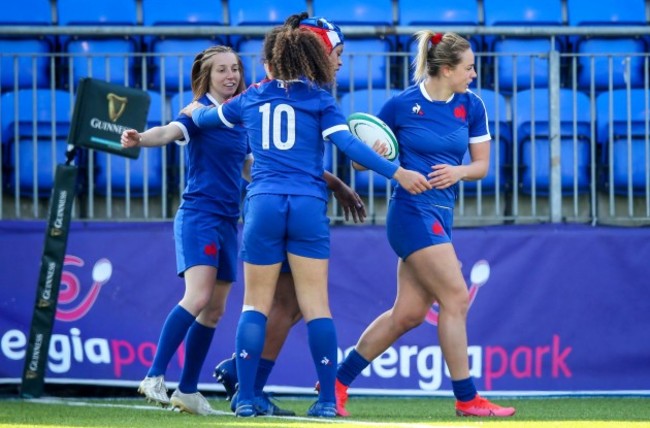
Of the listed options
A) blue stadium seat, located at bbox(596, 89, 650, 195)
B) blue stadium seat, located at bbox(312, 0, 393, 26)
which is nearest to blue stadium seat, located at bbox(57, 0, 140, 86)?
blue stadium seat, located at bbox(312, 0, 393, 26)

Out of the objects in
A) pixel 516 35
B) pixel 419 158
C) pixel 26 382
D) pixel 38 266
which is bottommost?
pixel 26 382

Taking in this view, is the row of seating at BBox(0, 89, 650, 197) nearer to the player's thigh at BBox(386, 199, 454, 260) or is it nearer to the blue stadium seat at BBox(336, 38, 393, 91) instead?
the blue stadium seat at BBox(336, 38, 393, 91)

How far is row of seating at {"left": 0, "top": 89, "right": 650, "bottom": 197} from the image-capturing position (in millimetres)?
8102

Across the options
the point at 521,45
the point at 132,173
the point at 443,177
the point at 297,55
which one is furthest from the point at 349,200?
the point at 521,45

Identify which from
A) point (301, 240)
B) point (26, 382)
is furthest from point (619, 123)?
point (26, 382)

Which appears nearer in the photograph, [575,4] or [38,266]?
[38,266]

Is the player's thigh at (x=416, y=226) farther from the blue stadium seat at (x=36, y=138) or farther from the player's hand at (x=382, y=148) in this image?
the blue stadium seat at (x=36, y=138)

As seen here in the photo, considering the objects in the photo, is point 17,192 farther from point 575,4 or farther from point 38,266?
point 575,4

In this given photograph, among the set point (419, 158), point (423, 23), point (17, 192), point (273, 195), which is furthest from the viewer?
point (423, 23)

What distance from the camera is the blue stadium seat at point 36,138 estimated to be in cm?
808

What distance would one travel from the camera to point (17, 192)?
8.00 metres

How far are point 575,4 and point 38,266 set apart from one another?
446 centimetres

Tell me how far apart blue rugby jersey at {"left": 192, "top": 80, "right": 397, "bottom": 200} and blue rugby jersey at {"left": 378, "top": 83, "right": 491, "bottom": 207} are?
0.53 metres

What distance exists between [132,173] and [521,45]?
9.35 ft
